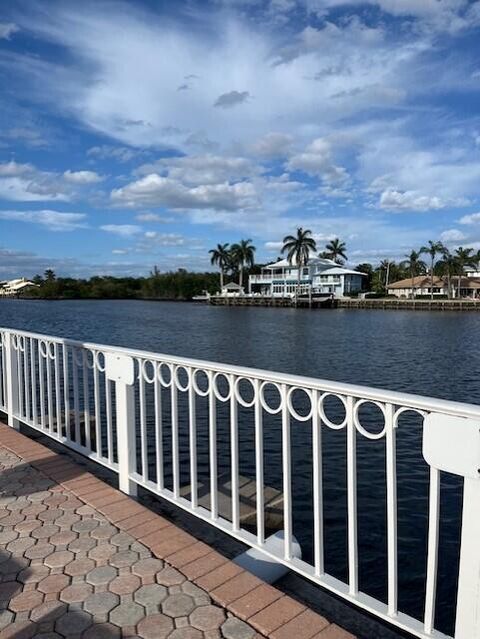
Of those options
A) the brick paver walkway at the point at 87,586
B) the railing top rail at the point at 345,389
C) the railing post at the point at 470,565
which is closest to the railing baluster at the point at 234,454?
the railing top rail at the point at 345,389

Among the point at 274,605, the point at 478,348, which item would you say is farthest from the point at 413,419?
the point at 478,348

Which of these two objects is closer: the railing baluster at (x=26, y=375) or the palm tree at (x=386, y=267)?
the railing baluster at (x=26, y=375)

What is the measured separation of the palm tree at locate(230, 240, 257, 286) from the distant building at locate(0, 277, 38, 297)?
3057 inches

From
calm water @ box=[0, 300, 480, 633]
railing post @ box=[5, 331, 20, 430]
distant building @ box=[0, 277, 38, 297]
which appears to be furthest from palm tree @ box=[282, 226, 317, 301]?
distant building @ box=[0, 277, 38, 297]

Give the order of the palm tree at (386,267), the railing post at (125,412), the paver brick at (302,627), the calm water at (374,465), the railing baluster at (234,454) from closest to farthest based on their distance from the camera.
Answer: the paver brick at (302,627) < the railing baluster at (234,454) < the railing post at (125,412) < the calm water at (374,465) < the palm tree at (386,267)

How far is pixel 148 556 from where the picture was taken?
266 cm

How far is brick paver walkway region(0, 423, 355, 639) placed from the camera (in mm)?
2084

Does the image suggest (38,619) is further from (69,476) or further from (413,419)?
(413,419)

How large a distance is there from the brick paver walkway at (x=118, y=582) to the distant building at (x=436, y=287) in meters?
Answer: 79.8

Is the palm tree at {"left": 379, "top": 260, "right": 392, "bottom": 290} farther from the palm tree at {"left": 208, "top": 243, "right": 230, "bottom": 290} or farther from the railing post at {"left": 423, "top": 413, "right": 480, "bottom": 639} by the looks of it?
the railing post at {"left": 423, "top": 413, "right": 480, "bottom": 639}

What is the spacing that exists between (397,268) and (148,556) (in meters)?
99.9

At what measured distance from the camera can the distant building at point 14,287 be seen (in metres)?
145

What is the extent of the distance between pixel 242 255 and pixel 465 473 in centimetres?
8849

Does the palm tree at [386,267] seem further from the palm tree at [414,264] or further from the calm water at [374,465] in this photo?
the calm water at [374,465]
